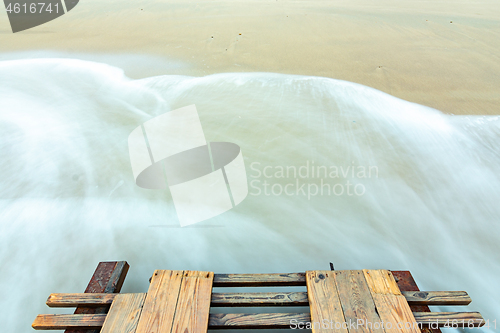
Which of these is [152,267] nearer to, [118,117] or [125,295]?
[125,295]

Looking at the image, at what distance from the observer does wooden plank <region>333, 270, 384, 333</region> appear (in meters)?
1.33

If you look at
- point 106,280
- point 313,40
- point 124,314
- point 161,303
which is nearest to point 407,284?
point 161,303

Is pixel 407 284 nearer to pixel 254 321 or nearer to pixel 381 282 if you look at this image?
pixel 381 282

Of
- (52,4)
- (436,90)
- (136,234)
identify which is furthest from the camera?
(52,4)

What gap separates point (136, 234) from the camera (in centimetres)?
201

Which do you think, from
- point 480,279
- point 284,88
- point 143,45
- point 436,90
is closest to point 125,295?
point 480,279

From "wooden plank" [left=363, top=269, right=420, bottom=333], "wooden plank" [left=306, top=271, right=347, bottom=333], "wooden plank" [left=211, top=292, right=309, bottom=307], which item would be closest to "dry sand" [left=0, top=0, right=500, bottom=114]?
"wooden plank" [left=363, top=269, right=420, bottom=333]

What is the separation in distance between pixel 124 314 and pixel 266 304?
630mm

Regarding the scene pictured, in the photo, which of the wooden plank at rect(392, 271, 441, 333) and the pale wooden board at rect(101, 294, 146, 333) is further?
the wooden plank at rect(392, 271, 441, 333)

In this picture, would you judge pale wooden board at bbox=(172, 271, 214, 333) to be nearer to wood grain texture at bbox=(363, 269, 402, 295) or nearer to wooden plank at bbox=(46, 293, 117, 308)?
wooden plank at bbox=(46, 293, 117, 308)

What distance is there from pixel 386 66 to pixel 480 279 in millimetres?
2786

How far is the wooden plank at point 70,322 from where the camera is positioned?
4.59 ft

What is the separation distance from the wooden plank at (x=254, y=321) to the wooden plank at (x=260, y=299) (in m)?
0.06

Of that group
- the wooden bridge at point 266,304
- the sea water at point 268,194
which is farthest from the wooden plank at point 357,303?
the sea water at point 268,194
